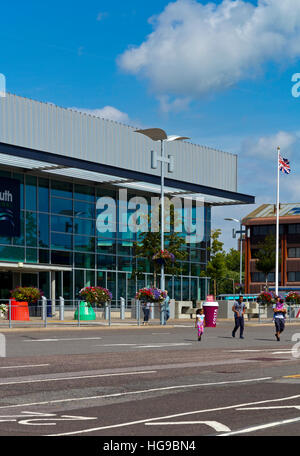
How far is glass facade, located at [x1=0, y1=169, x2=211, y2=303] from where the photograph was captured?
5453 cm

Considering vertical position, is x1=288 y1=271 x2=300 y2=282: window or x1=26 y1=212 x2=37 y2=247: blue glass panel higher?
x1=26 y1=212 x2=37 y2=247: blue glass panel

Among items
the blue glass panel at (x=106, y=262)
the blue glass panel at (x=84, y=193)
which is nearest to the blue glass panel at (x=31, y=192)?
the blue glass panel at (x=84, y=193)

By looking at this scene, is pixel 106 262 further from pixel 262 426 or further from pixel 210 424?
pixel 262 426

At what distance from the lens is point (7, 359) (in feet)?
66.4

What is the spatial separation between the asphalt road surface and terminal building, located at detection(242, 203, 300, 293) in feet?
318

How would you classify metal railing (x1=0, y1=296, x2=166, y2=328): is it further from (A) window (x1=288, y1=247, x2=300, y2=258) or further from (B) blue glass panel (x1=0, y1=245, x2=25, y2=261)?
(A) window (x1=288, y1=247, x2=300, y2=258)

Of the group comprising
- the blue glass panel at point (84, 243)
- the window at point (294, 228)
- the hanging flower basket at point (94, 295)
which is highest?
the window at point (294, 228)

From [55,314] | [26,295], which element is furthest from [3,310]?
[55,314]

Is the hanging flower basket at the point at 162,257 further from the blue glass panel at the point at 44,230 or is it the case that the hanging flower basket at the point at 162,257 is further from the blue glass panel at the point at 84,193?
the blue glass panel at the point at 84,193

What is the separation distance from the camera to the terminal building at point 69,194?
53.1 meters

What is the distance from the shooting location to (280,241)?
12269 centimetres

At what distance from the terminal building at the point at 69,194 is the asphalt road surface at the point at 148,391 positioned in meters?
27.7

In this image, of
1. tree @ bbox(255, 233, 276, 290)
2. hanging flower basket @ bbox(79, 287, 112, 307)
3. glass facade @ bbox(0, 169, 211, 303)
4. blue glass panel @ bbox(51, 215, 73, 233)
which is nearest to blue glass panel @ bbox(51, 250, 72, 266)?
glass facade @ bbox(0, 169, 211, 303)

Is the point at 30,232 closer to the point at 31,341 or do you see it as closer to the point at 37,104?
the point at 37,104
